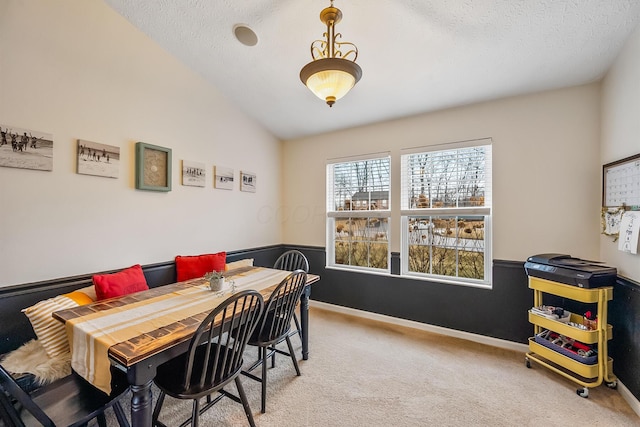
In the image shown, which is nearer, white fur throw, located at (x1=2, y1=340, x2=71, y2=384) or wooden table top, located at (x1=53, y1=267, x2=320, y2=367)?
wooden table top, located at (x1=53, y1=267, x2=320, y2=367)

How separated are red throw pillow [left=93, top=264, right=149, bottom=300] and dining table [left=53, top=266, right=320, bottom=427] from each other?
0.15 metres

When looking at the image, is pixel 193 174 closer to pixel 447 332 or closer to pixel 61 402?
pixel 61 402

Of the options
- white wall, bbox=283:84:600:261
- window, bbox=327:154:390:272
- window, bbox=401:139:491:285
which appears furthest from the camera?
window, bbox=327:154:390:272

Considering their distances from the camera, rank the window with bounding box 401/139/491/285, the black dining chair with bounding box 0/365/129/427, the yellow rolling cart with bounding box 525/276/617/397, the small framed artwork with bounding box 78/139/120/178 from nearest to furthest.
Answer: the black dining chair with bounding box 0/365/129/427 → the yellow rolling cart with bounding box 525/276/617/397 → the small framed artwork with bounding box 78/139/120/178 → the window with bounding box 401/139/491/285

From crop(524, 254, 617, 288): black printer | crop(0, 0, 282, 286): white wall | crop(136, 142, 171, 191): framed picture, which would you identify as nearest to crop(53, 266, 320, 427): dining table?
crop(0, 0, 282, 286): white wall

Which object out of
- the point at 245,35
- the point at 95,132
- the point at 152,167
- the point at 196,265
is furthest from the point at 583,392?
the point at 95,132

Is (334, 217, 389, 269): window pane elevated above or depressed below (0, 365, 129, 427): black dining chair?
above

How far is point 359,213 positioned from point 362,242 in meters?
0.40

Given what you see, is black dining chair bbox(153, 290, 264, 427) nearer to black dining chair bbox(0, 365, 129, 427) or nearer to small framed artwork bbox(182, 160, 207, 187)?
black dining chair bbox(0, 365, 129, 427)

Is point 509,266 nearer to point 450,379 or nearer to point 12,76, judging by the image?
point 450,379

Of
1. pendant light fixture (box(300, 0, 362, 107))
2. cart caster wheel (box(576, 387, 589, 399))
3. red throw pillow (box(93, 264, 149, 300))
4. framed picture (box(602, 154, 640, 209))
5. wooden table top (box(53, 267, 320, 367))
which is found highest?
pendant light fixture (box(300, 0, 362, 107))

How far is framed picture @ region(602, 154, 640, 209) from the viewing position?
1.89m

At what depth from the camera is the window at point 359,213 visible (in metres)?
3.46

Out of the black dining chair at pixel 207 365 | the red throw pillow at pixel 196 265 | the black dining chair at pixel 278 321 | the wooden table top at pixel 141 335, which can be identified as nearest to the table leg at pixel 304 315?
the black dining chair at pixel 278 321
